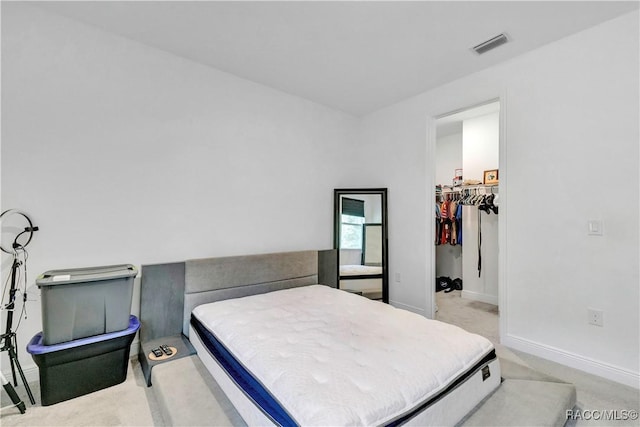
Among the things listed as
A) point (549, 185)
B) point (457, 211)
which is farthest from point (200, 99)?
point (457, 211)

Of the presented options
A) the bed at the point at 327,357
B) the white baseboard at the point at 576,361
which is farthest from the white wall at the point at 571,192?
the bed at the point at 327,357

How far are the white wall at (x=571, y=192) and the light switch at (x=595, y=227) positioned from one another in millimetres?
32

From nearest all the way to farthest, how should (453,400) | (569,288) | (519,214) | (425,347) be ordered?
(453,400), (425,347), (569,288), (519,214)

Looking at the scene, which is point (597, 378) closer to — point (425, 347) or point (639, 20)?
point (425, 347)

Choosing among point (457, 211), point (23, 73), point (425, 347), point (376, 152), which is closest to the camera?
point (425, 347)

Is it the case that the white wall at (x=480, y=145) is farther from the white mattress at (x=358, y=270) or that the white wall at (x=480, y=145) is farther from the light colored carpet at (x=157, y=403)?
the light colored carpet at (x=157, y=403)

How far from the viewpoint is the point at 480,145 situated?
4.20 m

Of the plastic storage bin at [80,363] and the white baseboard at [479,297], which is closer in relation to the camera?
the plastic storage bin at [80,363]

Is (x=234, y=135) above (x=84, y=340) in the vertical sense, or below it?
above

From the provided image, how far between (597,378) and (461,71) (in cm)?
279

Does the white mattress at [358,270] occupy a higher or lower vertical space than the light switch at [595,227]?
lower

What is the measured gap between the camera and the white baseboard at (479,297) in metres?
3.99

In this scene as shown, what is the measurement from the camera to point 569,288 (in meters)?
2.33

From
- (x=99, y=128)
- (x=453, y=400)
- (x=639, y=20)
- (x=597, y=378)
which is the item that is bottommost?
(x=597, y=378)
